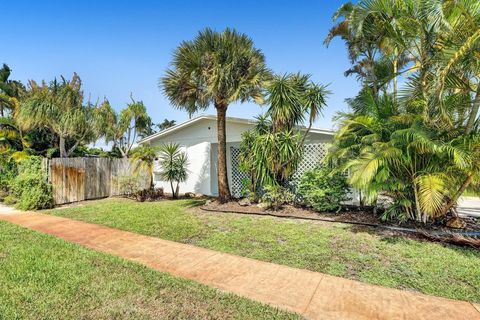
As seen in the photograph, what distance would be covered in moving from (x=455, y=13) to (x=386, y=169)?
3582 millimetres

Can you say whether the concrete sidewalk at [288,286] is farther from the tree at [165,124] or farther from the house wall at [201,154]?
the tree at [165,124]

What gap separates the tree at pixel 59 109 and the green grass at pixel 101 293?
8.89 meters

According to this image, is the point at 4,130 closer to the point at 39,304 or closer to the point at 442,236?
the point at 39,304

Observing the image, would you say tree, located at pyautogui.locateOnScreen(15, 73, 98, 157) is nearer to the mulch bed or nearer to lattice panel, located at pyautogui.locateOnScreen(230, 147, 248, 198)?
lattice panel, located at pyautogui.locateOnScreen(230, 147, 248, 198)

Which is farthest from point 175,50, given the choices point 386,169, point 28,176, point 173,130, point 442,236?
point 442,236

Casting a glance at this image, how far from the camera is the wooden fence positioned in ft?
35.6

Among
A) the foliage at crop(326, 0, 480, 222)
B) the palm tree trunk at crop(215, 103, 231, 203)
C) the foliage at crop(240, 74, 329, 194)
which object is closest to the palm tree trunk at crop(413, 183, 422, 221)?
the foliage at crop(326, 0, 480, 222)

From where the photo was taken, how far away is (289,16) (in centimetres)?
1083

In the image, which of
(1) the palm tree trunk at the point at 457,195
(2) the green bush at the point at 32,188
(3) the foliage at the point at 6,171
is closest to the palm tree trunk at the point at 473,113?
(1) the palm tree trunk at the point at 457,195

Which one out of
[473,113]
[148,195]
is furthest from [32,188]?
[473,113]

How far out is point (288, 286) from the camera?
3881 millimetres

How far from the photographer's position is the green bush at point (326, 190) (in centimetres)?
855

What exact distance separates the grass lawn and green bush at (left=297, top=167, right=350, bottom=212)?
1.30m

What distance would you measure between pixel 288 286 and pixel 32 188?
10.6 m
